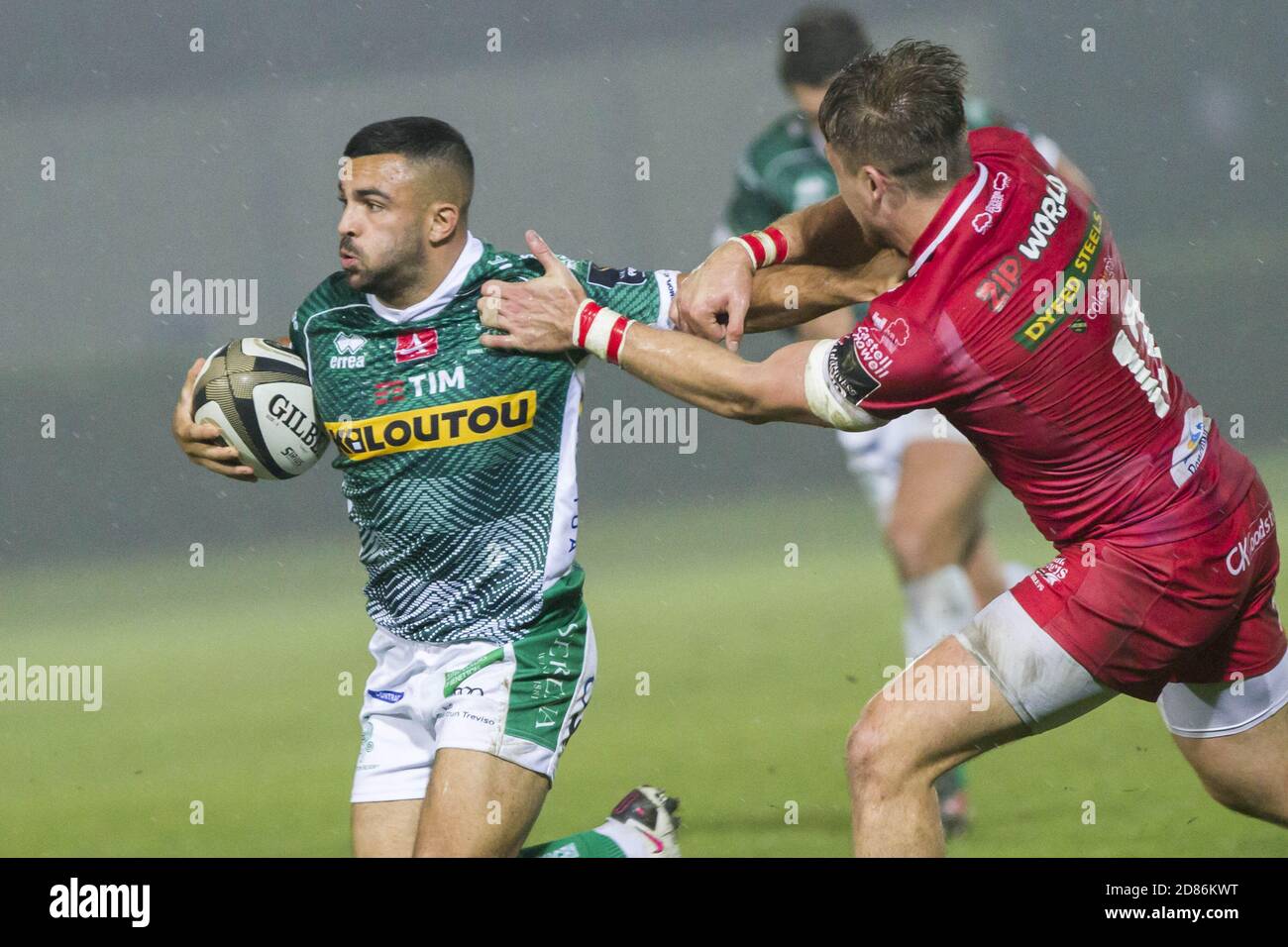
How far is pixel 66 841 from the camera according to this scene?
613 cm

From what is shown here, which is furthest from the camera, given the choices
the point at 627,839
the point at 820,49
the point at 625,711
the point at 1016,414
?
the point at 625,711

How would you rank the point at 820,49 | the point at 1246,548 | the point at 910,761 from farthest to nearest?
the point at 820,49 → the point at 1246,548 → the point at 910,761

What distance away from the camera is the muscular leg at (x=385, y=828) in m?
4.32

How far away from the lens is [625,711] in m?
7.54

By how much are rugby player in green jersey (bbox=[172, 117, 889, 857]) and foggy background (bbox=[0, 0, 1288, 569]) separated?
6.10 meters

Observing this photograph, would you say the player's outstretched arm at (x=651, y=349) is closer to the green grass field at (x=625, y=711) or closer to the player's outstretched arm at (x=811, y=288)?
the player's outstretched arm at (x=811, y=288)

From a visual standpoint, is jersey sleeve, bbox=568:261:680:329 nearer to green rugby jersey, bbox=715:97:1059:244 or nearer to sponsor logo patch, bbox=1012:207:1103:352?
sponsor logo patch, bbox=1012:207:1103:352

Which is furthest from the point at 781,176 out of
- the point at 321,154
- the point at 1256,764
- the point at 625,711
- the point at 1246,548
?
the point at 321,154

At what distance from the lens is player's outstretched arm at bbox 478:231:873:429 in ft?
13.3

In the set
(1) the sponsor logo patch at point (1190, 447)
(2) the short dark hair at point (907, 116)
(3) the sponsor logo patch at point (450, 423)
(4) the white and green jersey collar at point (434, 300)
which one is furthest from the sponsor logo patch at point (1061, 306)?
(4) the white and green jersey collar at point (434, 300)

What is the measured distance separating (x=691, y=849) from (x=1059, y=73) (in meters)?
8.44

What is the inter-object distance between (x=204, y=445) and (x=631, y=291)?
122 centimetres

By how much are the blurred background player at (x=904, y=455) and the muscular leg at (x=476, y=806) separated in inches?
88.7

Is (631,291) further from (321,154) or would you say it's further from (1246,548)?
(321,154)
